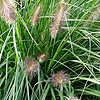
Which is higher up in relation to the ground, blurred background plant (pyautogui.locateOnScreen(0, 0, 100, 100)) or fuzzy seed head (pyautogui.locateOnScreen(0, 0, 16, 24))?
fuzzy seed head (pyautogui.locateOnScreen(0, 0, 16, 24))

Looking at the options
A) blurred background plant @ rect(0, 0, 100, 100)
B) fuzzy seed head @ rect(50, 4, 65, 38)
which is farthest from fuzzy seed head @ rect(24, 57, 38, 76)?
fuzzy seed head @ rect(50, 4, 65, 38)

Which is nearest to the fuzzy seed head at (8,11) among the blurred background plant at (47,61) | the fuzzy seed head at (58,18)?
the blurred background plant at (47,61)

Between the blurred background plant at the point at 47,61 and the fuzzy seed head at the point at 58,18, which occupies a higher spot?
the fuzzy seed head at the point at 58,18

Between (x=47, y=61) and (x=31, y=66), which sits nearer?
(x=31, y=66)

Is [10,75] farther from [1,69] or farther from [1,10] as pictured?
[1,10]

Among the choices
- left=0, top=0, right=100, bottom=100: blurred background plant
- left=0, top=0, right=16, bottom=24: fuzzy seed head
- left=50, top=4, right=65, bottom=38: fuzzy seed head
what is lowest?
left=0, top=0, right=100, bottom=100: blurred background plant

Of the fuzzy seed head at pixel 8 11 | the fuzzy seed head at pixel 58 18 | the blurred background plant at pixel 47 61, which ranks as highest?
the fuzzy seed head at pixel 8 11

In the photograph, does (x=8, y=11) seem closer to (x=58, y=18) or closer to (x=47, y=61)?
(x=58, y=18)

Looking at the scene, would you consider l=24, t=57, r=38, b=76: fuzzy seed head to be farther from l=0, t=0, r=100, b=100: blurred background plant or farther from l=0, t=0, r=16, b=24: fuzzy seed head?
Result: l=0, t=0, r=16, b=24: fuzzy seed head

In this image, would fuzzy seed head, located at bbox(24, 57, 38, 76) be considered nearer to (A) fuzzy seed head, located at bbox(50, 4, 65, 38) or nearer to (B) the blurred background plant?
(B) the blurred background plant

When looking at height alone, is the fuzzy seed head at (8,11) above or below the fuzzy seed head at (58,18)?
above

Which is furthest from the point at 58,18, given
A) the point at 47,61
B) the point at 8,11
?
the point at 47,61

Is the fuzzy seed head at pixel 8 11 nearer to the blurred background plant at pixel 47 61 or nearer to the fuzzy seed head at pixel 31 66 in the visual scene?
the blurred background plant at pixel 47 61

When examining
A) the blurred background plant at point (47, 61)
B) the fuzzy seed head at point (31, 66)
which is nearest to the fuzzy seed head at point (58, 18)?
the blurred background plant at point (47, 61)
